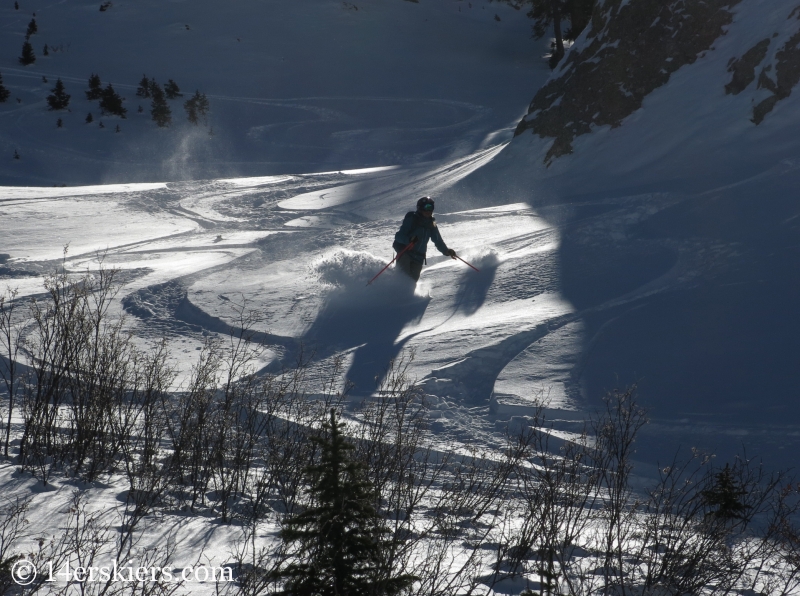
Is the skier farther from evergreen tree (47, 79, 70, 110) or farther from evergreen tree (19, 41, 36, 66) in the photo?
evergreen tree (19, 41, 36, 66)

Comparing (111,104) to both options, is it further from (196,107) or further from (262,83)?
(262,83)

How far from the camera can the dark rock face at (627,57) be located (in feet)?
43.5

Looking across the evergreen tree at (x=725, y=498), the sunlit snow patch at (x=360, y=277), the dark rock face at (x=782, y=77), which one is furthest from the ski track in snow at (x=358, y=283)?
the dark rock face at (x=782, y=77)

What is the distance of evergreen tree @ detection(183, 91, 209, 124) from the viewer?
979 inches

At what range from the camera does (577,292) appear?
27.5 feet

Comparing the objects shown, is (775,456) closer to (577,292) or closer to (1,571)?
(577,292)

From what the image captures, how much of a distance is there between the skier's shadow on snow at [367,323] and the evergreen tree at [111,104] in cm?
1900

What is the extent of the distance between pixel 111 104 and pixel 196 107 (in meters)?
2.99

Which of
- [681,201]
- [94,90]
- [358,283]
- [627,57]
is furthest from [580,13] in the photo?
[358,283]

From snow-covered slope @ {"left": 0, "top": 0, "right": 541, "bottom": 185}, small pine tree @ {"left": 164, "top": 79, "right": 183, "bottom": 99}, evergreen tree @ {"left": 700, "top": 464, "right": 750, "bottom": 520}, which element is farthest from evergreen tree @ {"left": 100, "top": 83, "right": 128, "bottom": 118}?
evergreen tree @ {"left": 700, "top": 464, "right": 750, "bottom": 520}

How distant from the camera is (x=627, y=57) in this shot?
13.8 m

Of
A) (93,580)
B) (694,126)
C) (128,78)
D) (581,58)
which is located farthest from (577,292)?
(128,78)

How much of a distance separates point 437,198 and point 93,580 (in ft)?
42.4

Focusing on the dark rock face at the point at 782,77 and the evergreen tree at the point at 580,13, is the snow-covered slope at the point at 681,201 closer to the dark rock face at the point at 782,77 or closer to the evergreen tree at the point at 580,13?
the dark rock face at the point at 782,77
